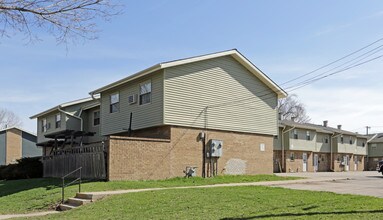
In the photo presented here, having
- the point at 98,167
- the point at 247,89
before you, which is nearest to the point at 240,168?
the point at 247,89

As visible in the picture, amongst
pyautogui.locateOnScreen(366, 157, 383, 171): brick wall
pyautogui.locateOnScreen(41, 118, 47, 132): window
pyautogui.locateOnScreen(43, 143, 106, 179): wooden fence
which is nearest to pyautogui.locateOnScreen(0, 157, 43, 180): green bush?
pyautogui.locateOnScreen(43, 143, 106, 179): wooden fence

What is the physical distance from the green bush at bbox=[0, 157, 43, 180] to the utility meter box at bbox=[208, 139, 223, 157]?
11.8 metres

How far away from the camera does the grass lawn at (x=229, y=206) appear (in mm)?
9789

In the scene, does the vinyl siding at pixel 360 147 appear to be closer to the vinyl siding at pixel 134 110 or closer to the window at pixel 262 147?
the window at pixel 262 147

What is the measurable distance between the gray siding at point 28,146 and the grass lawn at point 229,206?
37.3 metres

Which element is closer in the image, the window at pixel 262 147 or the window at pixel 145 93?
the window at pixel 145 93

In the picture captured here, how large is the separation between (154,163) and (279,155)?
22918 mm

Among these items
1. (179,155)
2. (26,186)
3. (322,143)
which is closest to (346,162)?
(322,143)

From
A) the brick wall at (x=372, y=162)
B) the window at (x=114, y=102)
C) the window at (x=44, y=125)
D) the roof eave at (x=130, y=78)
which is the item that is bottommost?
the brick wall at (x=372, y=162)

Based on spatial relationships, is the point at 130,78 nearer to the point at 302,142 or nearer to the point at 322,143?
the point at 302,142

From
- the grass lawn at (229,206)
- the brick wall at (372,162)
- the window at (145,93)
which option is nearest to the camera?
the grass lawn at (229,206)

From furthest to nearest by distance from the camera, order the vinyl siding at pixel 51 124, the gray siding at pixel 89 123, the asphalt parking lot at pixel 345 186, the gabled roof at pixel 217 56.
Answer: the vinyl siding at pixel 51 124 < the gray siding at pixel 89 123 < the gabled roof at pixel 217 56 < the asphalt parking lot at pixel 345 186

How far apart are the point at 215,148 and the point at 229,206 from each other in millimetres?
11320

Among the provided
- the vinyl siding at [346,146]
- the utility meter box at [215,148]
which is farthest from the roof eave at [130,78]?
the vinyl siding at [346,146]
